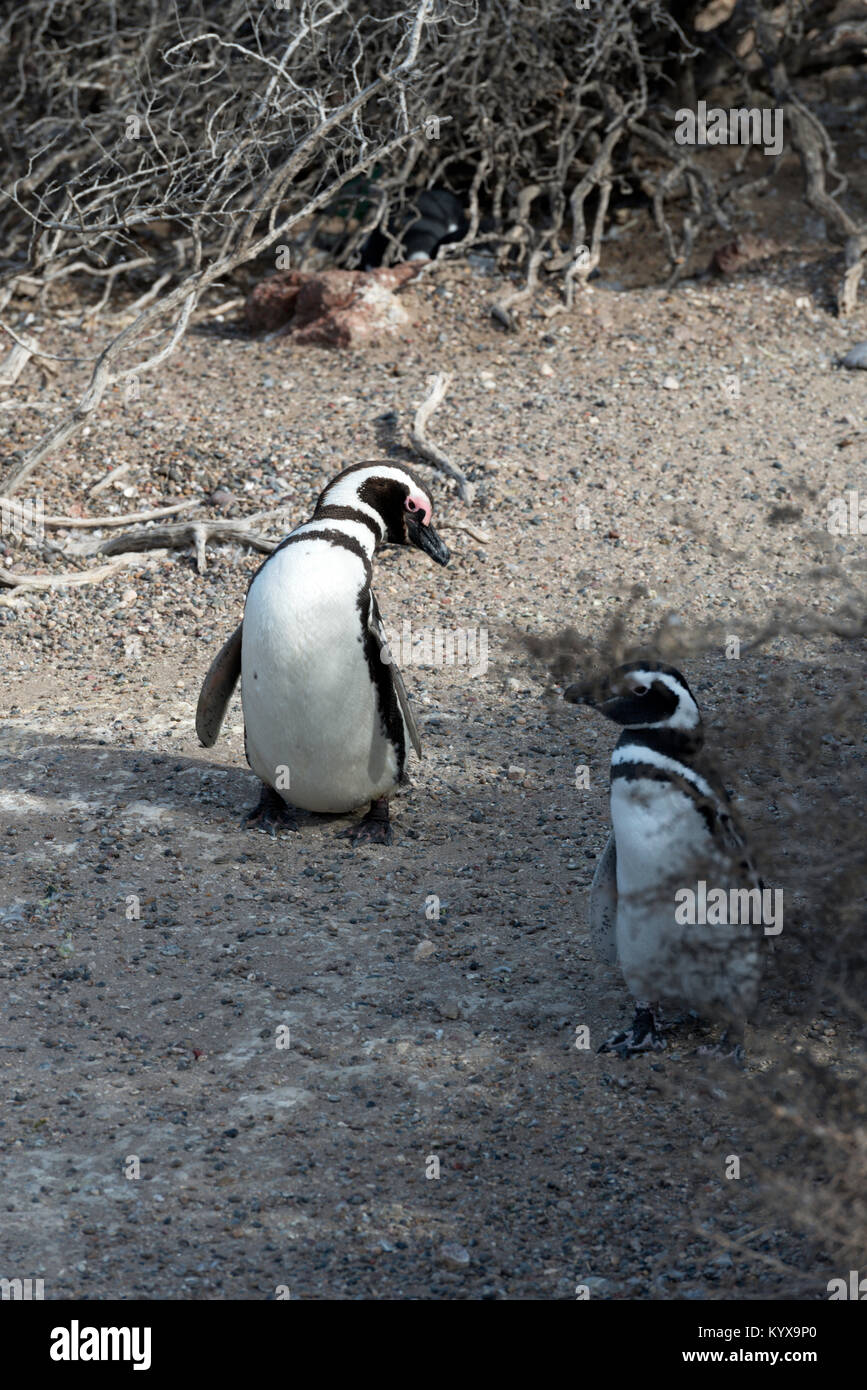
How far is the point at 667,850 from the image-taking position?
363 centimetres

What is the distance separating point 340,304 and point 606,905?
19.9ft

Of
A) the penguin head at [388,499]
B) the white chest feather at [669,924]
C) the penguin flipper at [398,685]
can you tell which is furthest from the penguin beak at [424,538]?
the white chest feather at [669,924]

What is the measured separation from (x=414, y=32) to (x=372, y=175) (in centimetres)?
280

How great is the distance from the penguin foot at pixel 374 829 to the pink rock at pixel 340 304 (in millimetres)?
4608

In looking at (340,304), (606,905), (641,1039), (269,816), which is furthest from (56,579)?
(641,1039)

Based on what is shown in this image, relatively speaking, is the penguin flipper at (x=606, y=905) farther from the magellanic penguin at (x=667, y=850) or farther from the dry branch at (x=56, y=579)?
the dry branch at (x=56, y=579)

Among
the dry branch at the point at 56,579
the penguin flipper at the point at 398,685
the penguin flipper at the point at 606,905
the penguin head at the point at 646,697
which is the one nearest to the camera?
the penguin head at the point at 646,697

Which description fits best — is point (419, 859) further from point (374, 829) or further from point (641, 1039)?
point (641, 1039)

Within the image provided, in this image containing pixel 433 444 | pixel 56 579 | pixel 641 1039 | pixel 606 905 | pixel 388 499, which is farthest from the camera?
pixel 433 444

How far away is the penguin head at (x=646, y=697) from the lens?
3666mm

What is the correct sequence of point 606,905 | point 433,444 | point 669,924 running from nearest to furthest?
point 669,924 < point 606,905 < point 433,444

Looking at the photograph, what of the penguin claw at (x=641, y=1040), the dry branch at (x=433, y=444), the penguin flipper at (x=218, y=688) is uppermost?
the dry branch at (x=433, y=444)

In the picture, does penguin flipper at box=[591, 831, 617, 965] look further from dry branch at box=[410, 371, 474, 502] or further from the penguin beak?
dry branch at box=[410, 371, 474, 502]

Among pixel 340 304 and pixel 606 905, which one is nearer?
pixel 606 905
